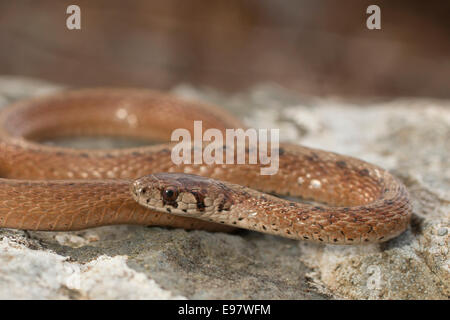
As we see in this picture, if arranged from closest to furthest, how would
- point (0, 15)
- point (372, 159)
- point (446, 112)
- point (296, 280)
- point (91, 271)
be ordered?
point (91, 271) < point (296, 280) < point (372, 159) < point (446, 112) < point (0, 15)

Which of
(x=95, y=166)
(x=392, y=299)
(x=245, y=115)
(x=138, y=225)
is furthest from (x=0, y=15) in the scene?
(x=392, y=299)

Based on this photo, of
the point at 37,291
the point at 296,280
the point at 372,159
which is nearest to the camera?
the point at 37,291

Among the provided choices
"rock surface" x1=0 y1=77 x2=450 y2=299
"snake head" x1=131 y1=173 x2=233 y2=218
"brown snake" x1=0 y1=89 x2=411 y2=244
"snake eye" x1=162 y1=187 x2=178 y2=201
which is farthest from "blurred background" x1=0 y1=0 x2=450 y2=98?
"snake eye" x1=162 y1=187 x2=178 y2=201

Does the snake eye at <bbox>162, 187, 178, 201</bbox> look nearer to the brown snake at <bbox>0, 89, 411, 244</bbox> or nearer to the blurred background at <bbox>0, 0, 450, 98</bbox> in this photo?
the brown snake at <bbox>0, 89, 411, 244</bbox>

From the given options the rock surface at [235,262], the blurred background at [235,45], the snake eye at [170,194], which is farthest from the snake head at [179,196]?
the blurred background at [235,45]

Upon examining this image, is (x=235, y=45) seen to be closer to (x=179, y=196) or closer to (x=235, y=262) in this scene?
(x=179, y=196)

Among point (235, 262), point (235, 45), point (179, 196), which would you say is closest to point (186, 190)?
point (179, 196)

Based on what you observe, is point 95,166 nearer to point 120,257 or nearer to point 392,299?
point 120,257
